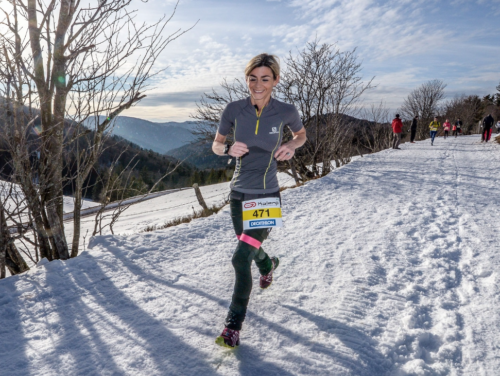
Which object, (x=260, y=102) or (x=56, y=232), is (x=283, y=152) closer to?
(x=260, y=102)

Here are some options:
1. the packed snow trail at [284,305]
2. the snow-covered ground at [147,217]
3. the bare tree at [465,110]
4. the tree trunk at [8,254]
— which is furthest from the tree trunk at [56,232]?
the bare tree at [465,110]

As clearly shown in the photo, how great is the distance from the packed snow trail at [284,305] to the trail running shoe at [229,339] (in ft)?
0.21

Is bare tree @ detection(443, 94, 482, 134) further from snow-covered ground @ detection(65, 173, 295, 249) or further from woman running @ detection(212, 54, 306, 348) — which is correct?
woman running @ detection(212, 54, 306, 348)

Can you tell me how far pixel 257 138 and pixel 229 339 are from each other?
152 centimetres

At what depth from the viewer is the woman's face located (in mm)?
2404

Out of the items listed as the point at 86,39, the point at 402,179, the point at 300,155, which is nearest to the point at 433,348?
the point at 86,39

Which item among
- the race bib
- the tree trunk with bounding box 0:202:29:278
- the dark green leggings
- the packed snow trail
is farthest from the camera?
→ the tree trunk with bounding box 0:202:29:278

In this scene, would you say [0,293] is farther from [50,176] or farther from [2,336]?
[50,176]

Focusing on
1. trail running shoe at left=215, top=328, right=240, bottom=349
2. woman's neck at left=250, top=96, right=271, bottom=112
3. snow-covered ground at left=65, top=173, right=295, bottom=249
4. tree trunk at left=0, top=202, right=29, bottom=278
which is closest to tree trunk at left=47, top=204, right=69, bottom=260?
tree trunk at left=0, top=202, right=29, bottom=278

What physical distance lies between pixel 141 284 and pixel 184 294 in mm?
565

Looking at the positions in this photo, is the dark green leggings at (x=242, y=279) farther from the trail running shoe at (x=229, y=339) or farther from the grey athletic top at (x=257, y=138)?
the grey athletic top at (x=257, y=138)

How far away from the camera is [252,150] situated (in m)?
2.47

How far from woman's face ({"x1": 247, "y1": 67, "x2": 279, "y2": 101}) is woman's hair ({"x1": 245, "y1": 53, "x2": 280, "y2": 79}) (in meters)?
0.03

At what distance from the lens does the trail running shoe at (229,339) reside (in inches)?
88.5
